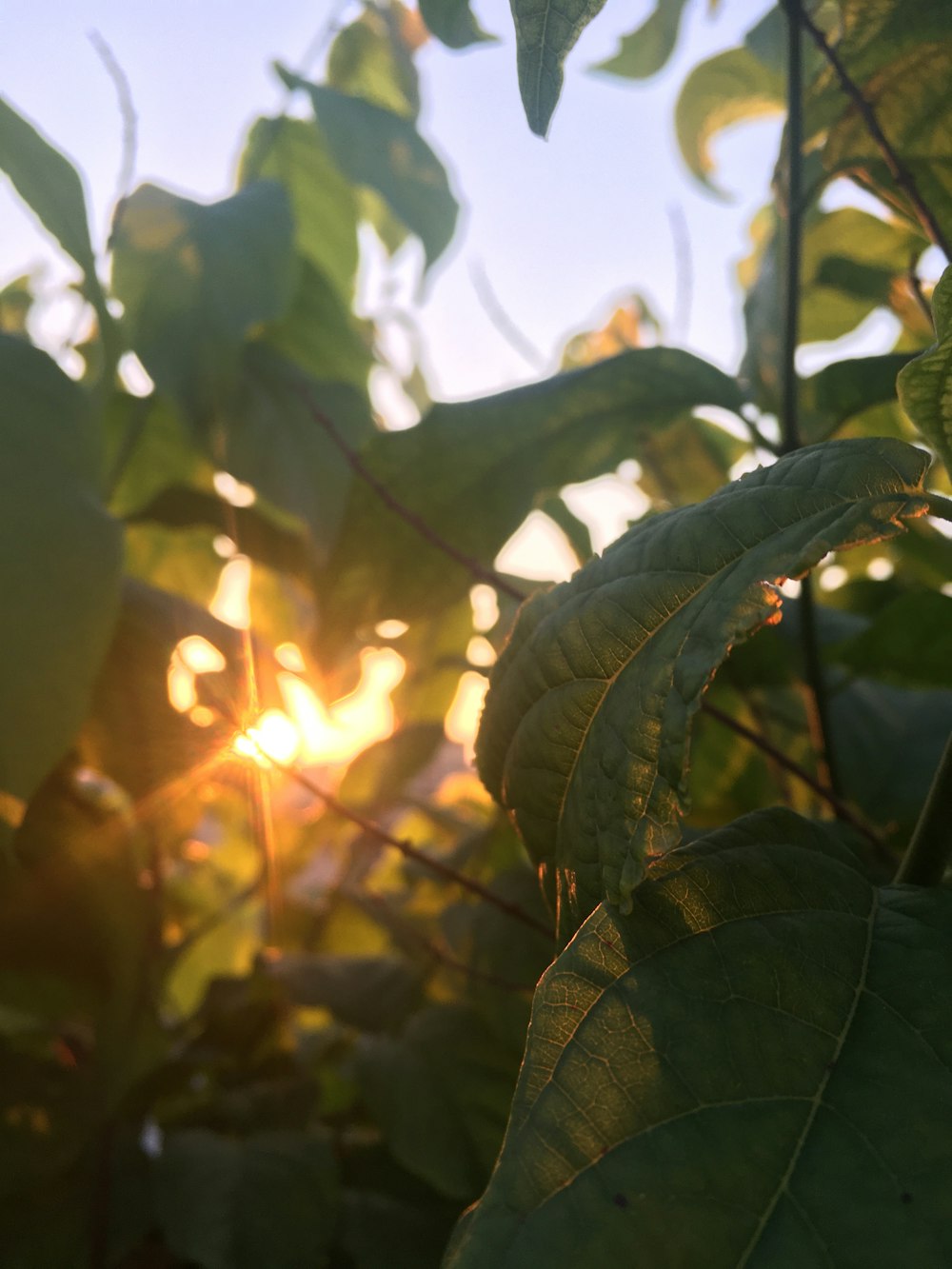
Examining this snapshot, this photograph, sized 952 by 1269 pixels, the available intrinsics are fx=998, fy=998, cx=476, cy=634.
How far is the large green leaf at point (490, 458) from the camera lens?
34 centimetres

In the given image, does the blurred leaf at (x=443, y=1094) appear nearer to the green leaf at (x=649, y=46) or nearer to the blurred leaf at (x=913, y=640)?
the blurred leaf at (x=913, y=640)

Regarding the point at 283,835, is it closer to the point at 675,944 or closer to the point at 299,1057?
the point at 299,1057

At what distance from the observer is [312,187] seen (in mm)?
569

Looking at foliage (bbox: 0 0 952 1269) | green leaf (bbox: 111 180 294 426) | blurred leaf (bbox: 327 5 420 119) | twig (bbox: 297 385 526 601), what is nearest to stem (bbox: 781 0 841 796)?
foliage (bbox: 0 0 952 1269)

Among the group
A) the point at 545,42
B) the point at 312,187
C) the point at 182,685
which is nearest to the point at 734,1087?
the point at 545,42

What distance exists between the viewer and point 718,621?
0.49 ft

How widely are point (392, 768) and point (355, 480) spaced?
7.8 inches

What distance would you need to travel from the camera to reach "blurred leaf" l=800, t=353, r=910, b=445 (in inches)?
13.2

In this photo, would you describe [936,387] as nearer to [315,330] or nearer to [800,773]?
[800,773]

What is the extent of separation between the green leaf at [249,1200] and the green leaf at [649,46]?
49 centimetres

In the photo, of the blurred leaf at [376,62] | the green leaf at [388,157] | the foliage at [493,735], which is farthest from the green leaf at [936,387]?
the blurred leaf at [376,62]

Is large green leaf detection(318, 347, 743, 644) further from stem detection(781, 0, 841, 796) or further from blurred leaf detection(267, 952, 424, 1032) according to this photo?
blurred leaf detection(267, 952, 424, 1032)

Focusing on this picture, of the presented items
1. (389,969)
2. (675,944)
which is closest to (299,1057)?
(389,969)

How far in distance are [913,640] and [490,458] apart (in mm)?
159
